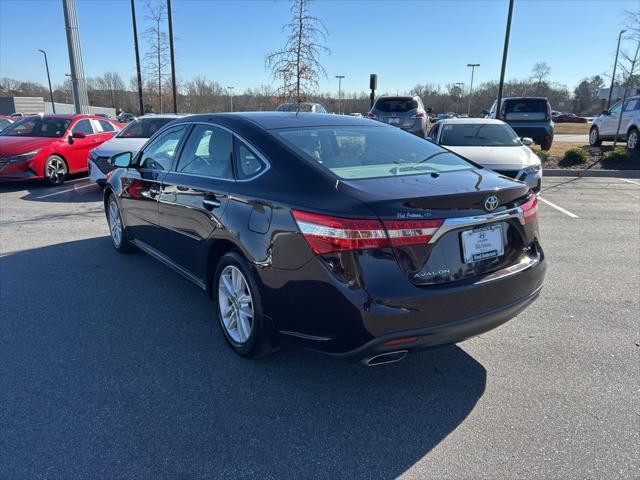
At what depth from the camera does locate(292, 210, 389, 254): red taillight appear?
2273mm

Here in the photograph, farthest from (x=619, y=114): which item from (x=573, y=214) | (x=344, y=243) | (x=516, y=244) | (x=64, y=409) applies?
(x=64, y=409)

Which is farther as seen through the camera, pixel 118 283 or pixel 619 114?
pixel 619 114

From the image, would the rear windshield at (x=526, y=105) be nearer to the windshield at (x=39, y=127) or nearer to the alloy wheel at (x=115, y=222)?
the windshield at (x=39, y=127)

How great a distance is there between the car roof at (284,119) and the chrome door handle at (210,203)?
2.02 ft

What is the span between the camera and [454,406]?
8.83ft

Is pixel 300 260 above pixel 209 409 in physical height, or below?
above

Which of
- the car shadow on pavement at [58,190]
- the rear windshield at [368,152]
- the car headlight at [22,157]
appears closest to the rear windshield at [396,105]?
the car shadow on pavement at [58,190]

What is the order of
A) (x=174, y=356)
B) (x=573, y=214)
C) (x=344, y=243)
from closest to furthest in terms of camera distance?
1. (x=344, y=243)
2. (x=174, y=356)
3. (x=573, y=214)

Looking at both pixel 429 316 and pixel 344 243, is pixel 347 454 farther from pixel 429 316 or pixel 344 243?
pixel 344 243

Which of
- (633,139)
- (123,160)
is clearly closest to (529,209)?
(123,160)

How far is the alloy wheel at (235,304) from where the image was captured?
10.1 feet

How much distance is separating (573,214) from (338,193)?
22.3 feet

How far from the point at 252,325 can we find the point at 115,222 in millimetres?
3396

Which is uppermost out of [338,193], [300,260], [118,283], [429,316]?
[338,193]
